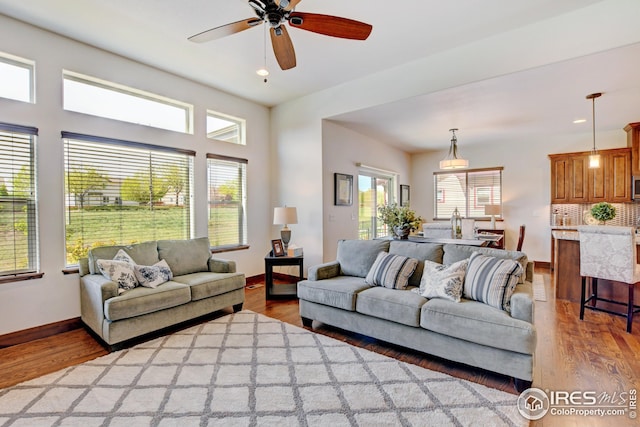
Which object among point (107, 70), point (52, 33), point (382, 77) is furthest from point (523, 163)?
point (52, 33)

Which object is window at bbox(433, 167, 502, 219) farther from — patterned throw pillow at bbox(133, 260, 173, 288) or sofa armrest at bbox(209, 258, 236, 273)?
patterned throw pillow at bbox(133, 260, 173, 288)

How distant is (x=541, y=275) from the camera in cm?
554

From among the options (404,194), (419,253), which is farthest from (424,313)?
(404,194)

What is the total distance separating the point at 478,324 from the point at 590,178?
5.34 metres

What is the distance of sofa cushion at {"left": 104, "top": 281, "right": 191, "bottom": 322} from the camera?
2637 millimetres

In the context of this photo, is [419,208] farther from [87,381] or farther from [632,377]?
[87,381]

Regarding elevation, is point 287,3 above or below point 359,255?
above

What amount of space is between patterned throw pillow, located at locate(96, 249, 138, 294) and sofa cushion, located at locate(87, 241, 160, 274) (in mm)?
172

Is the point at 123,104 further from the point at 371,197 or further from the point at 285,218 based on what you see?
the point at 371,197

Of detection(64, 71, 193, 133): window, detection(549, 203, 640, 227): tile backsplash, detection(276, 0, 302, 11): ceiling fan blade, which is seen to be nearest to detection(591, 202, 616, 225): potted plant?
detection(549, 203, 640, 227): tile backsplash

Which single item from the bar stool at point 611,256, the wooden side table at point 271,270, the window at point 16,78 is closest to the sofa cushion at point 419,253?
the wooden side table at point 271,270

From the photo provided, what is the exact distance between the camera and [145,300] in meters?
2.81

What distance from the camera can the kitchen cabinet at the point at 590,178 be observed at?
5270 millimetres

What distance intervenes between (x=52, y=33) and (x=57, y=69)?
35 centimetres
